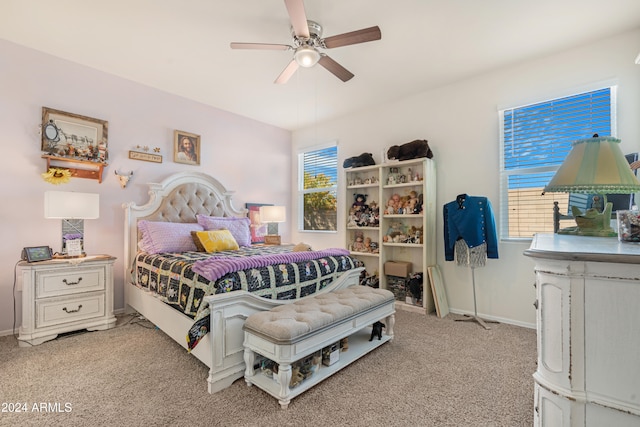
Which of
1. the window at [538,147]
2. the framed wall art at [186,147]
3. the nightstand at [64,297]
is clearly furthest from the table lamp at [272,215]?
the window at [538,147]

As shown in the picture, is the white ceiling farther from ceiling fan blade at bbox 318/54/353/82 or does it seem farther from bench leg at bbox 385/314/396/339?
bench leg at bbox 385/314/396/339

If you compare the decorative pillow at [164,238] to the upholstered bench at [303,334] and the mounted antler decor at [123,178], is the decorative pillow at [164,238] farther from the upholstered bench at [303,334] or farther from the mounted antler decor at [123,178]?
the upholstered bench at [303,334]

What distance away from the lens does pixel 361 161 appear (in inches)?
166

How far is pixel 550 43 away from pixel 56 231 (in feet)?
17.2

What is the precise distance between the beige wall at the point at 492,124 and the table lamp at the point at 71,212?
9.83 ft

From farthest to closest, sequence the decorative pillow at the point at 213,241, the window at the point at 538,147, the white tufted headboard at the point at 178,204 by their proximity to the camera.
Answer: the white tufted headboard at the point at 178,204 < the decorative pillow at the point at 213,241 < the window at the point at 538,147

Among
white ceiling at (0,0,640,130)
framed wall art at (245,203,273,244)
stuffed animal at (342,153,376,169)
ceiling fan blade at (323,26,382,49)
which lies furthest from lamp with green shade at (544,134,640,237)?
framed wall art at (245,203,273,244)

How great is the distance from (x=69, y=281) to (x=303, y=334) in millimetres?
2452

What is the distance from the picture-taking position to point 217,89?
3.75m

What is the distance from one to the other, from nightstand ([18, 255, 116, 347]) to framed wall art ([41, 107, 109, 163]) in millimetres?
1149

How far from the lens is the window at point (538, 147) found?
2782mm

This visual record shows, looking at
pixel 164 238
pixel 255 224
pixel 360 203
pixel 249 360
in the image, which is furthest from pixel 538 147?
pixel 164 238

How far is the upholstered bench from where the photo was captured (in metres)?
1.72

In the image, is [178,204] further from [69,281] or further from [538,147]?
[538,147]
